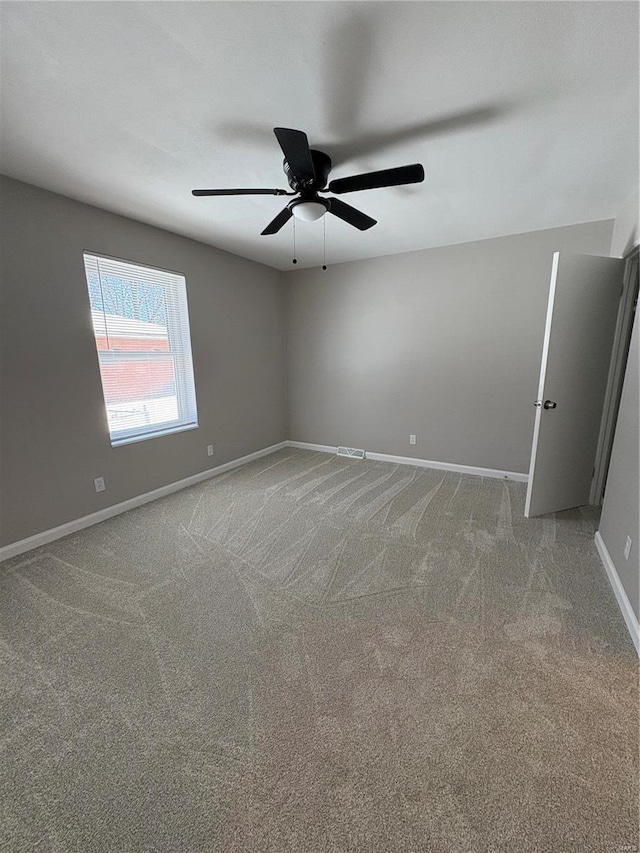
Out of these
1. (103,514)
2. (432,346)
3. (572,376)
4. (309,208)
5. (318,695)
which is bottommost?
(318,695)

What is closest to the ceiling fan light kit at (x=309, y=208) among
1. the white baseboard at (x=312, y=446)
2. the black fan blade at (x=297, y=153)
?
the black fan blade at (x=297, y=153)

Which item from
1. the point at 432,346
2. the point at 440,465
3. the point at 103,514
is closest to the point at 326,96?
the point at 432,346

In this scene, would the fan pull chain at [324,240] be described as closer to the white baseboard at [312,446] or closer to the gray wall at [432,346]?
the gray wall at [432,346]

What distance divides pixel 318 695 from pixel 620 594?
1775mm

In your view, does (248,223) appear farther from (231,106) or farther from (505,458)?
(505,458)

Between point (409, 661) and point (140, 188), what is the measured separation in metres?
3.33

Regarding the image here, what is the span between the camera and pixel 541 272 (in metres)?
3.27

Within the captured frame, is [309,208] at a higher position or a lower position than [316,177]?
lower

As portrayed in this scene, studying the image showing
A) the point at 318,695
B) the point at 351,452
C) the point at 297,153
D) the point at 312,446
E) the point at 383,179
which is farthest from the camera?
the point at 312,446

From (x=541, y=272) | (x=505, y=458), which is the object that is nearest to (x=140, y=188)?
(x=541, y=272)

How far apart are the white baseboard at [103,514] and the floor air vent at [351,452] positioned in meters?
1.31

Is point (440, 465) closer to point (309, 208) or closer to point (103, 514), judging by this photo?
point (309, 208)

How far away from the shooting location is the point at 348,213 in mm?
2129

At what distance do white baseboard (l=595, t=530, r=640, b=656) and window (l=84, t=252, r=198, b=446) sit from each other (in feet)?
12.0
